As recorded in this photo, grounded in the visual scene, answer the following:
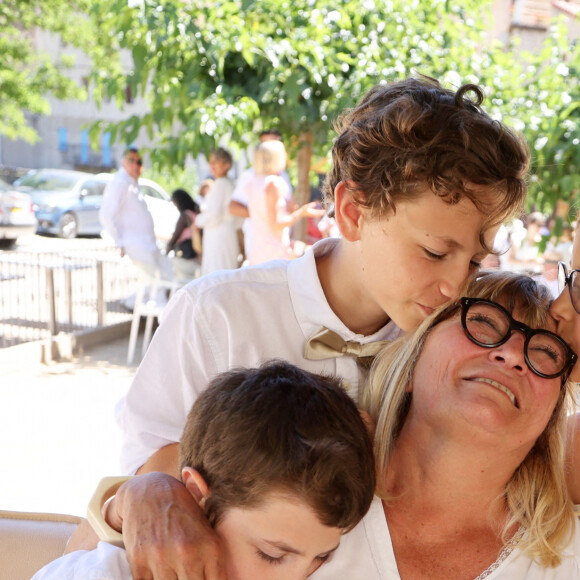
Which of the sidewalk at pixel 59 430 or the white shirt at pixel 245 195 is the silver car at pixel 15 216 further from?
the white shirt at pixel 245 195

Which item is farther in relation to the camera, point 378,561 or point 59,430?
point 59,430

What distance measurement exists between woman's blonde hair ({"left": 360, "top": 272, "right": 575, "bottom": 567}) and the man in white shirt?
5.84 m

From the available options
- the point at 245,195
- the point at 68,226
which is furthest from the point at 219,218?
the point at 68,226

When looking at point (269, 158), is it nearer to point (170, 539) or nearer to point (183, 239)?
point (183, 239)

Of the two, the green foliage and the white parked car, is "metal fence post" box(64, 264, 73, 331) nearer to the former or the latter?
the green foliage

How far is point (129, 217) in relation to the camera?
7891 mm

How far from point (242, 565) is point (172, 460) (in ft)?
1.80

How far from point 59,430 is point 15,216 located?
33.2 feet

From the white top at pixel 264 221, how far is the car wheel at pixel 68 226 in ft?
40.2

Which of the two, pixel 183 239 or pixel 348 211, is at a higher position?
pixel 348 211

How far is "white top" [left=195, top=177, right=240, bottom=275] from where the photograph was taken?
7.46 meters

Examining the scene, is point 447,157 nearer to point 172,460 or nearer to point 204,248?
point 172,460

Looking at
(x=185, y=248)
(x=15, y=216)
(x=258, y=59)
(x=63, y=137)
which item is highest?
(x=258, y=59)

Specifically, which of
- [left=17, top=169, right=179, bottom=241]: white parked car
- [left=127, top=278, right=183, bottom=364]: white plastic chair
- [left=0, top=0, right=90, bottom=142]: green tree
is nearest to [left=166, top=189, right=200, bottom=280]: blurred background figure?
[left=127, top=278, right=183, bottom=364]: white plastic chair
